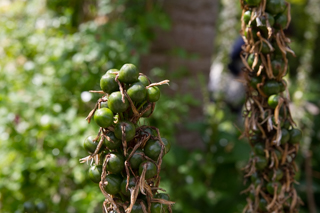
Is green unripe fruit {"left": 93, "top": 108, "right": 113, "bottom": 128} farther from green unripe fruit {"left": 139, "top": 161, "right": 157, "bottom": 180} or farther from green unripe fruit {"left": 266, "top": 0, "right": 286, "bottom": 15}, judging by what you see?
green unripe fruit {"left": 266, "top": 0, "right": 286, "bottom": 15}

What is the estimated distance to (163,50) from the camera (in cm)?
268

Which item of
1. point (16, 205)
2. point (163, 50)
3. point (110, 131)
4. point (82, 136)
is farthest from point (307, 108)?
point (110, 131)

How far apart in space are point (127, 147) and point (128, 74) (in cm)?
15

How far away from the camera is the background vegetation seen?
6.33ft

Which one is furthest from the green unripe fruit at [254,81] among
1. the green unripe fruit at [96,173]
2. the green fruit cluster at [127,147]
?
the green unripe fruit at [96,173]

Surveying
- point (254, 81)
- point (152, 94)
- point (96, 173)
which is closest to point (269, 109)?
point (254, 81)

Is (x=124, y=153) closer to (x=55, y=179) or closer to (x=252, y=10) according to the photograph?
(x=252, y=10)

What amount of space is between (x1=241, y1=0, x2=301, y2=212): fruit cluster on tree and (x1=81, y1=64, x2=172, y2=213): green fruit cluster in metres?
0.34

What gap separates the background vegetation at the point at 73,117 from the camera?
1931 mm

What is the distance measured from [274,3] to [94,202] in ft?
4.34

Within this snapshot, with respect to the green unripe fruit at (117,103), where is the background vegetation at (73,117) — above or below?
below

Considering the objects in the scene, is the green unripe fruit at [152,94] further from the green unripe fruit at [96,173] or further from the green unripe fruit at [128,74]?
the green unripe fruit at [96,173]

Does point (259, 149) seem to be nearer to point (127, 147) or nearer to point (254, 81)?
Answer: point (254, 81)

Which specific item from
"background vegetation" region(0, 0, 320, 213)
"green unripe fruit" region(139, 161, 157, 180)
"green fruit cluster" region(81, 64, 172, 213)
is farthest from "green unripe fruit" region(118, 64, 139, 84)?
"background vegetation" region(0, 0, 320, 213)
